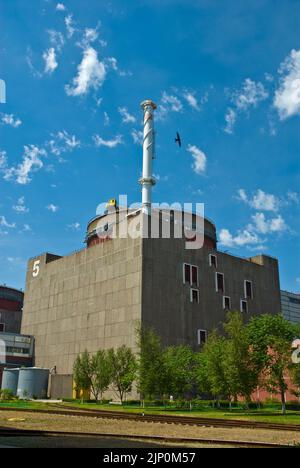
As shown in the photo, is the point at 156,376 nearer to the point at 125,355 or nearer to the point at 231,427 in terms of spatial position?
the point at 125,355

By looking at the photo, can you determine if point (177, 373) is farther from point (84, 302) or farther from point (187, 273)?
point (84, 302)

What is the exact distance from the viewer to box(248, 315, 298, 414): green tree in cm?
4306

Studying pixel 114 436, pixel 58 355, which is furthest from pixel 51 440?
pixel 58 355

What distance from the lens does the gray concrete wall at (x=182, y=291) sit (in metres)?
64.3

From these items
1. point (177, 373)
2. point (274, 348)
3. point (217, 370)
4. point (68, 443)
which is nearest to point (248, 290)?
point (177, 373)

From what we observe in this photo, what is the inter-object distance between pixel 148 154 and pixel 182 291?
2189cm

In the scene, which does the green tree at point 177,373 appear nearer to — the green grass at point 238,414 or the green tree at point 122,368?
the green grass at point 238,414

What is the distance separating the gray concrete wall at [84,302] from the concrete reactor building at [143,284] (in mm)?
139

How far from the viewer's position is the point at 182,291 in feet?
223

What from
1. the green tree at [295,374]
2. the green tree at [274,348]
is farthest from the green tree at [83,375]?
the green tree at [295,374]

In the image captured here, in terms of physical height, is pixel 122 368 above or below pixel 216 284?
below

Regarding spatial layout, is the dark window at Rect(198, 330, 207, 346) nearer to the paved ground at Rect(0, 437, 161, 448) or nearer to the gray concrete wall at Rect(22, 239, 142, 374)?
the gray concrete wall at Rect(22, 239, 142, 374)

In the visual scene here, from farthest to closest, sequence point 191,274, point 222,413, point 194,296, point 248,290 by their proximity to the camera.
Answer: point 248,290
point 191,274
point 194,296
point 222,413
